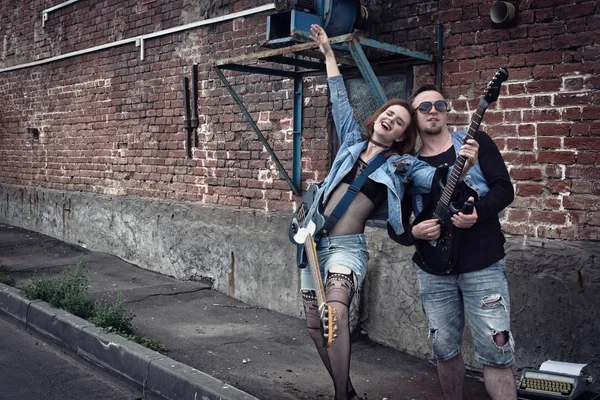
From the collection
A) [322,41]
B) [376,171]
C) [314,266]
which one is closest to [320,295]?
[314,266]

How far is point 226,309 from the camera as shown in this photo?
7.01 meters

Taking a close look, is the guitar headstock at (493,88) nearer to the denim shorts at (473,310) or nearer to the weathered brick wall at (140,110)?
the denim shorts at (473,310)

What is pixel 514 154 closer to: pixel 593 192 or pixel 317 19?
pixel 593 192

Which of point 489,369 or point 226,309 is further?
point 226,309

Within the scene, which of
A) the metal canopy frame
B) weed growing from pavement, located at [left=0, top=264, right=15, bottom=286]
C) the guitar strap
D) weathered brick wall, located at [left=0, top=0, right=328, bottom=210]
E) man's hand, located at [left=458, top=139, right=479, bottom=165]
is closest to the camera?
man's hand, located at [left=458, top=139, right=479, bottom=165]

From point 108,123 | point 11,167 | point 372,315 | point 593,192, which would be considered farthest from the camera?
point 11,167

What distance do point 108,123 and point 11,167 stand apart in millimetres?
3850

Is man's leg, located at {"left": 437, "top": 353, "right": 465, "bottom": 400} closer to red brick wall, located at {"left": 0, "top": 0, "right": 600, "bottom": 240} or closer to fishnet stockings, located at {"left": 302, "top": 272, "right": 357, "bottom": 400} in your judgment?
fishnet stockings, located at {"left": 302, "top": 272, "right": 357, "bottom": 400}

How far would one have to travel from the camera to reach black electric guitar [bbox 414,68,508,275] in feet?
10.5

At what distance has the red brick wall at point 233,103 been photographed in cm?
457

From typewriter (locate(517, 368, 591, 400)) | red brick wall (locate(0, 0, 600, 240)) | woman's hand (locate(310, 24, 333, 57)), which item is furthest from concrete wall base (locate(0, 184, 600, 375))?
woman's hand (locate(310, 24, 333, 57))

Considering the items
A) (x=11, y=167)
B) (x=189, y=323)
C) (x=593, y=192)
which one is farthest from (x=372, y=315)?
(x=11, y=167)

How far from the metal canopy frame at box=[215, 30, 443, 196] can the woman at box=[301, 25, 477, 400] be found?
91 centimetres

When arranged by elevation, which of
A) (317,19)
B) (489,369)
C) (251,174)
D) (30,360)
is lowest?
(30,360)
